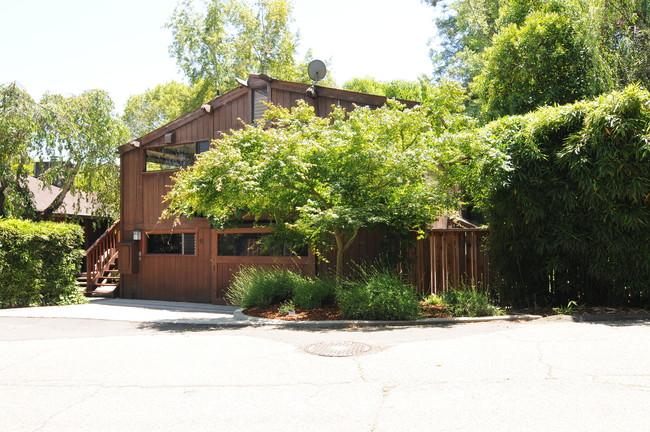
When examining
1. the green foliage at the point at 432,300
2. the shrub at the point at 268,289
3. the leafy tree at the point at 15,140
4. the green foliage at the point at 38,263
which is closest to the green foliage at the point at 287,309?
the shrub at the point at 268,289

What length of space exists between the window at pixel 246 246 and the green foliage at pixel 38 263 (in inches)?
166

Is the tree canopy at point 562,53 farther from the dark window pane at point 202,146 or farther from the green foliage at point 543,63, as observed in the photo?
the dark window pane at point 202,146

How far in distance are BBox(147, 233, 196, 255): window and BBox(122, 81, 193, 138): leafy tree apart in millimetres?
27893

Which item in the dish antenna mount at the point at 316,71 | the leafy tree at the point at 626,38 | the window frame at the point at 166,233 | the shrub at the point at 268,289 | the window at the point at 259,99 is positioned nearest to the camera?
the shrub at the point at 268,289

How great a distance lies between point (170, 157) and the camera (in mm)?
14992

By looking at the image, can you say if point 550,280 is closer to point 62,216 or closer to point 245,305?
point 245,305

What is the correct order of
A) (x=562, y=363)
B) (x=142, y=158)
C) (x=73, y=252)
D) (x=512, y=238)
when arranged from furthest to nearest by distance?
(x=142, y=158), (x=73, y=252), (x=512, y=238), (x=562, y=363)

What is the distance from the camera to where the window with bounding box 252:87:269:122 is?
13.6 meters

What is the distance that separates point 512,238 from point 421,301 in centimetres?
242

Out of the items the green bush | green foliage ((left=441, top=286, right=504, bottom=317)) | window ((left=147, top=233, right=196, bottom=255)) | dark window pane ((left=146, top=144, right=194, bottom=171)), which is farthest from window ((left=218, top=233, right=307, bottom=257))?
green foliage ((left=441, top=286, right=504, bottom=317))

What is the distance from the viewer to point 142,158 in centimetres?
1534

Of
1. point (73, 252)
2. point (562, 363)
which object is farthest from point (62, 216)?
point (562, 363)

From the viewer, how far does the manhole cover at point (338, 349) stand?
20.6ft

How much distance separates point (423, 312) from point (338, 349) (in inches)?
127
